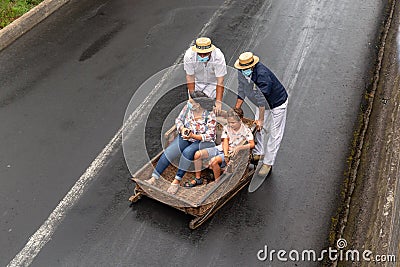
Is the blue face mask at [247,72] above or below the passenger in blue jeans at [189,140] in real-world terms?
above

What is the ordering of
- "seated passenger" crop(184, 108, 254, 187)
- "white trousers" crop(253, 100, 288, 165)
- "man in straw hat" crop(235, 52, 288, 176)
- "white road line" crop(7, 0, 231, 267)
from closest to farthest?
1. "white road line" crop(7, 0, 231, 267)
2. "man in straw hat" crop(235, 52, 288, 176)
3. "seated passenger" crop(184, 108, 254, 187)
4. "white trousers" crop(253, 100, 288, 165)

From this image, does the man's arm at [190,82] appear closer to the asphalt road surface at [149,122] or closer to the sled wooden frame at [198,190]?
the sled wooden frame at [198,190]

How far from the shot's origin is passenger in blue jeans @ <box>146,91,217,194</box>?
7.20 m

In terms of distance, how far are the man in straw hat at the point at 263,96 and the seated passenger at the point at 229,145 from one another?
0.26 meters

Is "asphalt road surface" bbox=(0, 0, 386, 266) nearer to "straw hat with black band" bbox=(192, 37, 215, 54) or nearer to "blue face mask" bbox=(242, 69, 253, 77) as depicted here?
"blue face mask" bbox=(242, 69, 253, 77)

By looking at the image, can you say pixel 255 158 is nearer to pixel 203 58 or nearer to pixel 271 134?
pixel 271 134

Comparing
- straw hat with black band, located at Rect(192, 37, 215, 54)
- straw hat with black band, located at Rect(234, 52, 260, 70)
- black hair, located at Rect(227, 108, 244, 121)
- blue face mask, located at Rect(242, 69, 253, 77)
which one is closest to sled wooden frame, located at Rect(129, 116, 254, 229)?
black hair, located at Rect(227, 108, 244, 121)

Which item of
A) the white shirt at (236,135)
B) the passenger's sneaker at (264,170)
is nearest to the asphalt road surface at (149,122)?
the passenger's sneaker at (264,170)

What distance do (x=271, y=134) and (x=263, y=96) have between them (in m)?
0.69

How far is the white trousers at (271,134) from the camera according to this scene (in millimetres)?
7406

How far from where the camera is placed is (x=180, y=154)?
7297 millimetres

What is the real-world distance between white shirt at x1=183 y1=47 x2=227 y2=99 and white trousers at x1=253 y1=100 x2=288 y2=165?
0.84m

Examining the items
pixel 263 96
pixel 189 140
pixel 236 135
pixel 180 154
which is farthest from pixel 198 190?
pixel 263 96

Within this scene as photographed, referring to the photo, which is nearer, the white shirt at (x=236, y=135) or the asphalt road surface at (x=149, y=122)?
the asphalt road surface at (x=149, y=122)
